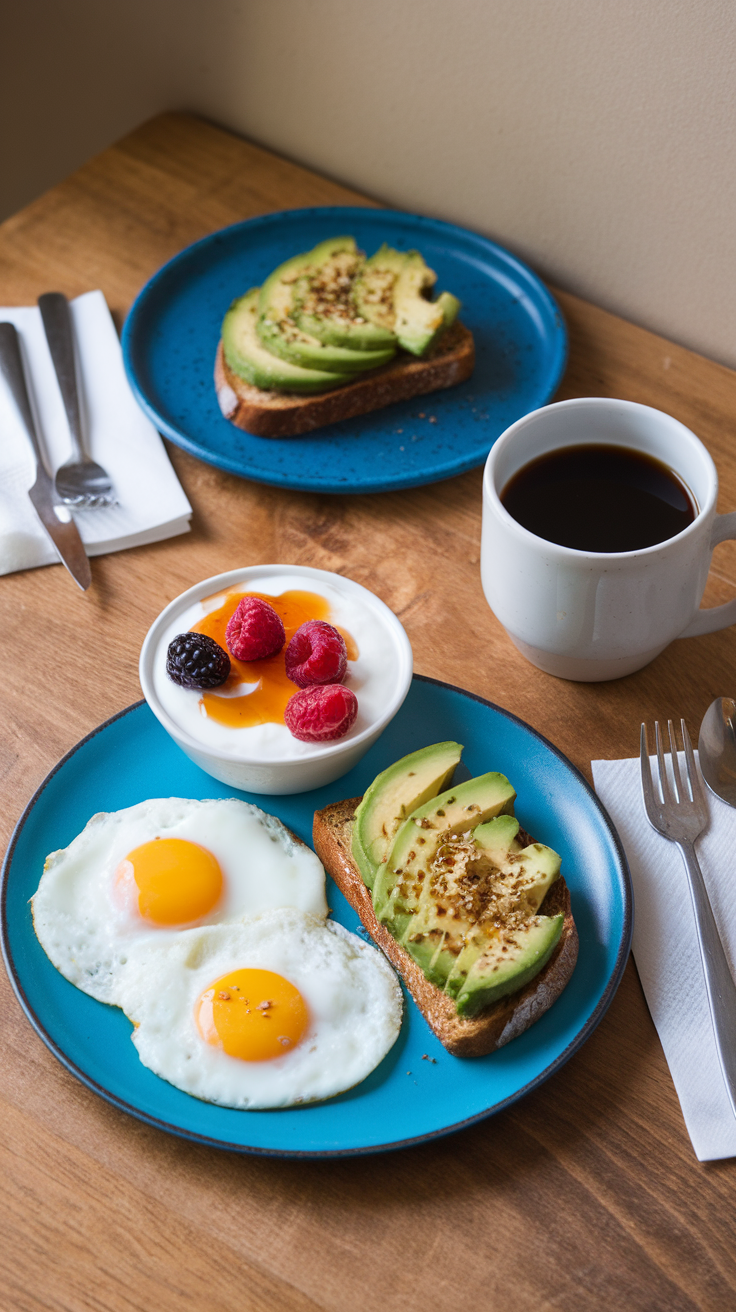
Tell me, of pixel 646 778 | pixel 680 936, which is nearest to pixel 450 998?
pixel 680 936

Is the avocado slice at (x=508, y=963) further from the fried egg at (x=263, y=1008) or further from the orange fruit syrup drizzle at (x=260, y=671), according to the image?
the orange fruit syrup drizzle at (x=260, y=671)

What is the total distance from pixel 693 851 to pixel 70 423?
1277mm

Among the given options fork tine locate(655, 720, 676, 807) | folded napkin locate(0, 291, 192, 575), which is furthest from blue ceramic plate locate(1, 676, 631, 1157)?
folded napkin locate(0, 291, 192, 575)

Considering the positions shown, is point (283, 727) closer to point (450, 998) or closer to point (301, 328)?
point (450, 998)

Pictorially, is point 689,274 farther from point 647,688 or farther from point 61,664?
point 61,664

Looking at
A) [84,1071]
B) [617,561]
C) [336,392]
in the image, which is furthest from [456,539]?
[84,1071]

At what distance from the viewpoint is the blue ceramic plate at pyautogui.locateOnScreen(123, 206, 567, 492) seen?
1778 mm

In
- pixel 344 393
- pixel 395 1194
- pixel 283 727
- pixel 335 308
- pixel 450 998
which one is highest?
pixel 335 308

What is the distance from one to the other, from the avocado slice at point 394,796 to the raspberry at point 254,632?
23 cm

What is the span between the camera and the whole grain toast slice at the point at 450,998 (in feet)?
3.73

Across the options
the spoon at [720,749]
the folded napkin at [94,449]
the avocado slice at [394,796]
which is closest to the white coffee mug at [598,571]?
the spoon at [720,749]

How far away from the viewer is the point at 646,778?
1392 mm

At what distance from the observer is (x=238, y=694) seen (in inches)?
53.1

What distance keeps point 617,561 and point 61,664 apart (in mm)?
855
